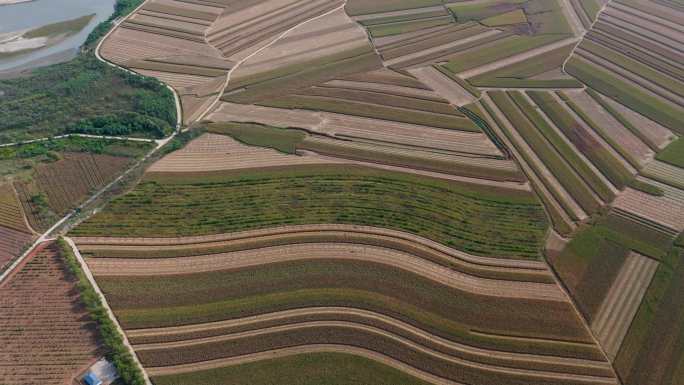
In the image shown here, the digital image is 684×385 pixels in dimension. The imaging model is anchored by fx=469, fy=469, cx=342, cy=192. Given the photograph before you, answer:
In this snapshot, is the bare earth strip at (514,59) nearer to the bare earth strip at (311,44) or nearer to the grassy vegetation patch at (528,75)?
the grassy vegetation patch at (528,75)

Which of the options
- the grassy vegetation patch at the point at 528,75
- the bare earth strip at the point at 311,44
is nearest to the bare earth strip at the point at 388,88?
the grassy vegetation patch at the point at 528,75

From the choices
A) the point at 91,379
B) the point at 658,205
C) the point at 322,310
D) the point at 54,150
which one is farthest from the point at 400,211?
the point at 54,150

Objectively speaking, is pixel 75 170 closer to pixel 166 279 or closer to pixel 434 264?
pixel 166 279

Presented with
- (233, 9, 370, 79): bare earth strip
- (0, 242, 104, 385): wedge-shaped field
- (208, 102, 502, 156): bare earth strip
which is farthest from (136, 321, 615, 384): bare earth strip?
(233, 9, 370, 79): bare earth strip

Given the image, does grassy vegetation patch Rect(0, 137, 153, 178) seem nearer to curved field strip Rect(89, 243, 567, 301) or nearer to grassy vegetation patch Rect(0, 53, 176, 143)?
grassy vegetation patch Rect(0, 53, 176, 143)

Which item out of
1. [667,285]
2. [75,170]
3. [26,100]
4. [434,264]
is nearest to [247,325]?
[434,264]

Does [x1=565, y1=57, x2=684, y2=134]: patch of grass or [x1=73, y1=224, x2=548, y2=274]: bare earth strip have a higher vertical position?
[x1=565, y1=57, x2=684, y2=134]: patch of grass
